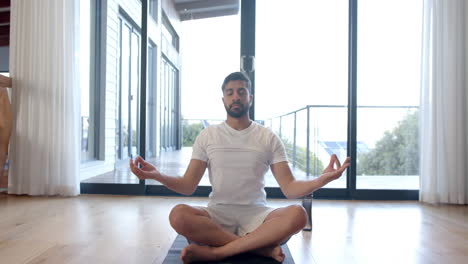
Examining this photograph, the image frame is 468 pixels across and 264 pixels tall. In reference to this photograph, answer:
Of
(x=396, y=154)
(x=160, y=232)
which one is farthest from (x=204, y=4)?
(x=160, y=232)

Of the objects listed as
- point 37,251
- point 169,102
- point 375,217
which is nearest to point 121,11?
point 169,102

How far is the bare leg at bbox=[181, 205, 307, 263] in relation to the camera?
1302 millimetres

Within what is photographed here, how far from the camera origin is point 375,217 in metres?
2.30

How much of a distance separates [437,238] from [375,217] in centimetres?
51

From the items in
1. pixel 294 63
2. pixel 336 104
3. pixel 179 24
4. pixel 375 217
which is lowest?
pixel 375 217

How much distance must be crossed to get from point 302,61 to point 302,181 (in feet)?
7.17

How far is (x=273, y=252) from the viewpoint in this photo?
1360 mm

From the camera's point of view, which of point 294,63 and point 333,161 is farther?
point 294,63

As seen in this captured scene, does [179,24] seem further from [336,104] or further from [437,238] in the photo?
[437,238]

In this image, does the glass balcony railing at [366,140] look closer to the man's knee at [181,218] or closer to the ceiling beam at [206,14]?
the ceiling beam at [206,14]

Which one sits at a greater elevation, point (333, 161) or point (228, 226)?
point (333, 161)

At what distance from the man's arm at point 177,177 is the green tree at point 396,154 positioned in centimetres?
226

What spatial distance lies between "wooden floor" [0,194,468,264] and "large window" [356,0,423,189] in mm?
704

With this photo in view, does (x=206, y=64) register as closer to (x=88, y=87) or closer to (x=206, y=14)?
(x=206, y=14)
